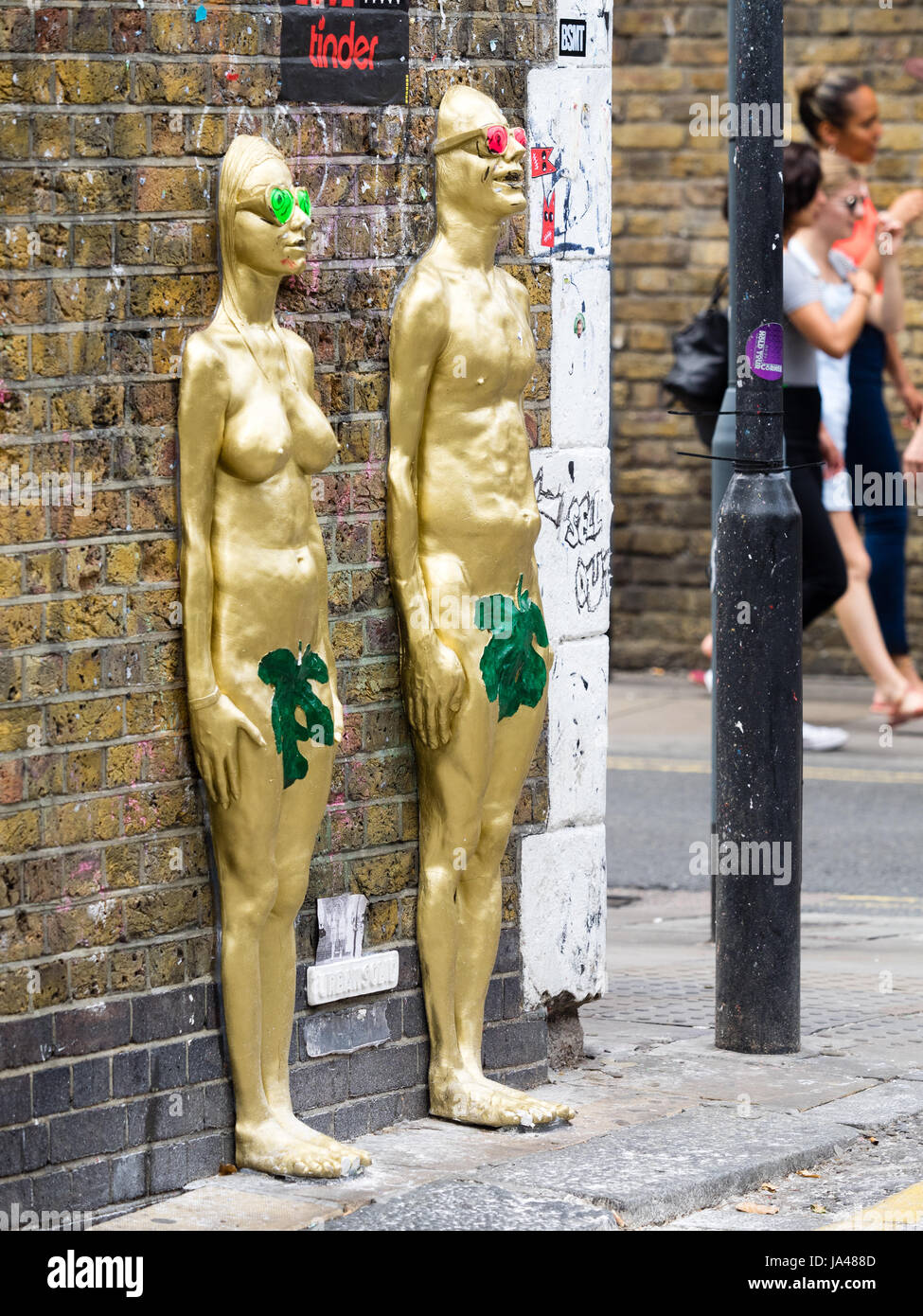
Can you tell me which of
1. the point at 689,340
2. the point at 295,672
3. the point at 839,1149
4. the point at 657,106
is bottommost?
the point at 839,1149

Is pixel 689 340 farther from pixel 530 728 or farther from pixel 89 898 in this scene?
pixel 89 898

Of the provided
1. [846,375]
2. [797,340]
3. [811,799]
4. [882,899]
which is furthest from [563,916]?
[846,375]

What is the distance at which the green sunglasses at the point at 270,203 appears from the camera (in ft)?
18.2

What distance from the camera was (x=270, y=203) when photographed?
555 cm

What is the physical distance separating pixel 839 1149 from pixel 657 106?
8953mm

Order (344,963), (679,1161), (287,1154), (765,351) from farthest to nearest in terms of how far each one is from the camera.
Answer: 1. (765,351)
2. (344,963)
3. (679,1161)
4. (287,1154)

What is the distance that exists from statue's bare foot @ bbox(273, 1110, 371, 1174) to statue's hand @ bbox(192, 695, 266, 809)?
0.76 meters

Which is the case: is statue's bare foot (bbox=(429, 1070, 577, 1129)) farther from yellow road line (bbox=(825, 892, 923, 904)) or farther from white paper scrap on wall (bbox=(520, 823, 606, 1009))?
yellow road line (bbox=(825, 892, 923, 904))

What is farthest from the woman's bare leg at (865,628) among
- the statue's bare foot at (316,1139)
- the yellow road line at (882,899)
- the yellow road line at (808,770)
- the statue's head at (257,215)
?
the statue's head at (257,215)

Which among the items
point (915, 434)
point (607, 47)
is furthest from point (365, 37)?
point (915, 434)

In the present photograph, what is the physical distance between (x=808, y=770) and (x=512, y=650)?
558 centimetres

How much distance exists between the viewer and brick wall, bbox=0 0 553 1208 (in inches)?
206

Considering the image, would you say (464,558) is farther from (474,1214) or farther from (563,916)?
(474,1214)

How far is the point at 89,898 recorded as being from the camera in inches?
213
